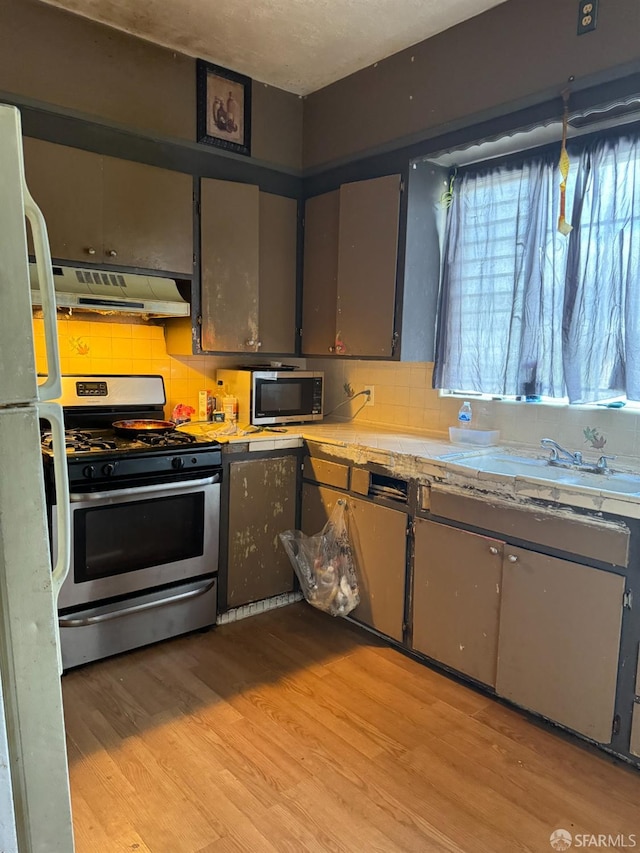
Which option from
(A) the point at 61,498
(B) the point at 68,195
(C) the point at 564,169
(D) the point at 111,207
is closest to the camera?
(A) the point at 61,498

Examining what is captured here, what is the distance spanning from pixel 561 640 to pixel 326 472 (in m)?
1.30

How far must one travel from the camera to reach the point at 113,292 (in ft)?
8.80

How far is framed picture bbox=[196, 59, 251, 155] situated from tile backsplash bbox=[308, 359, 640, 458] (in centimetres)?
135

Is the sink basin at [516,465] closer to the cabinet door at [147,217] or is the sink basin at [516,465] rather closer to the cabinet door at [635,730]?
the cabinet door at [635,730]

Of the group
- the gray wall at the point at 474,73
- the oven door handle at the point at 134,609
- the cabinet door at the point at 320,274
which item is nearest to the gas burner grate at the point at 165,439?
the oven door handle at the point at 134,609

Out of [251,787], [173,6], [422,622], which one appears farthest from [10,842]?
[173,6]

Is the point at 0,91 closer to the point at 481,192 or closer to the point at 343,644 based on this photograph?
the point at 481,192

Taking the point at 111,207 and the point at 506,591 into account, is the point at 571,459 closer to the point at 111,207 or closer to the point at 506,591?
the point at 506,591

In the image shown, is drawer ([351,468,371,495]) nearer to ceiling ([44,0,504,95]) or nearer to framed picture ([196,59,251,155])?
framed picture ([196,59,251,155])

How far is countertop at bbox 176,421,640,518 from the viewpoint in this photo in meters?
1.98

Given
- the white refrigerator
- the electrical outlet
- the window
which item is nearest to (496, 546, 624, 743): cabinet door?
the window

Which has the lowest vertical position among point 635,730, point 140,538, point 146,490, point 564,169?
point 635,730

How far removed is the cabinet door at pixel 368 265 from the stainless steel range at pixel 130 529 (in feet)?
3.04
